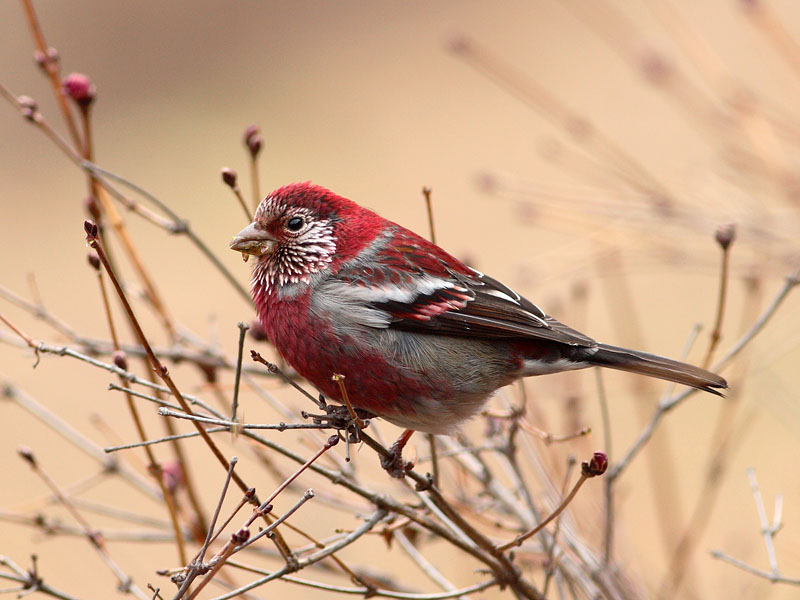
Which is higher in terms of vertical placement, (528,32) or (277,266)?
(528,32)

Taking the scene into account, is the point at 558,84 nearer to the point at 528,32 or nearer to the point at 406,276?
the point at 528,32

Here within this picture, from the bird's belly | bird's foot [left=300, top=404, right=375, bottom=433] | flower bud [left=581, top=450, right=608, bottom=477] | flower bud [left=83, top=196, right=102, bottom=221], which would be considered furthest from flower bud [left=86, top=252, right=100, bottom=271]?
flower bud [left=581, top=450, right=608, bottom=477]

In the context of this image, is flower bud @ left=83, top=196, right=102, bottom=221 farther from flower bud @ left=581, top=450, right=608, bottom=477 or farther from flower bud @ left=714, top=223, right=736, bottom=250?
flower bud @ left=714, top=223, right=736, bottom=250

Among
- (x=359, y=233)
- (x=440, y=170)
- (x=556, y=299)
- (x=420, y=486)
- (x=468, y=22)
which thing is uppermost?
(x=468, y=22)

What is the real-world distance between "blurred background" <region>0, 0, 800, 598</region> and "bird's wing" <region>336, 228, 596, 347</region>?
1.75m

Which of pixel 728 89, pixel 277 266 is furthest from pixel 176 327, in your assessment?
pixel 728 89

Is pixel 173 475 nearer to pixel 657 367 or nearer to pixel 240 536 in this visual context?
pixel 240 536

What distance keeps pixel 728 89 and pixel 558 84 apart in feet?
30.3

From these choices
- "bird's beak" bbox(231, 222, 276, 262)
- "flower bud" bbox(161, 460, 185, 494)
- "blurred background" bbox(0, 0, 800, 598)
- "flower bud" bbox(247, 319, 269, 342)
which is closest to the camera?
"flower bud" bbox(161, 460, 185, 494)

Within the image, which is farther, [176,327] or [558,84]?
[558,84]

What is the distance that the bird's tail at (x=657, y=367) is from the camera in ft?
10.2

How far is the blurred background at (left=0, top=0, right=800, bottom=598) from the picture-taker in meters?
7.62

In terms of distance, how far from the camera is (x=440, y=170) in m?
12.2

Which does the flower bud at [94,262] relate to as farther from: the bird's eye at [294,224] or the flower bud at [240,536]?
the bird's eye at [294,224]
